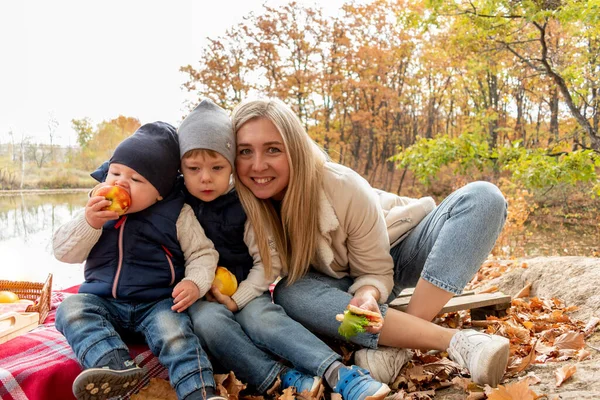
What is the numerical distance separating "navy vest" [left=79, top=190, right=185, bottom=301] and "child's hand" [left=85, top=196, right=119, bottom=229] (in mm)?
114

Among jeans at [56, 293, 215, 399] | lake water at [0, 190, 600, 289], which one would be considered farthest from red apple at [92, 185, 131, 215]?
lake water at [0, 190, 600, 289]

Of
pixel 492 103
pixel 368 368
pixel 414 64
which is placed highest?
pixel 414 64

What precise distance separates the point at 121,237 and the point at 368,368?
1.15 metres

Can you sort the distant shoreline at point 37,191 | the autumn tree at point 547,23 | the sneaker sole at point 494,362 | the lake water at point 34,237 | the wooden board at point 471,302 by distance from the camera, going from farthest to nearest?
1. the distant shoreline at point 37,191
2. the lake water at point 34,237
3. the autumn tree at point 547,23
4. the wooden board at point 471,302
5. the sneaker sole at point 494,362

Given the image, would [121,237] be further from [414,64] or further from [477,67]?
[414,64]

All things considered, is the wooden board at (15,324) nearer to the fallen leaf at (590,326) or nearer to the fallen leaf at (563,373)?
the fallen leaf at (563,373)

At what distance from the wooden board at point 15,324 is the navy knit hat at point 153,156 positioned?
31.6 inches

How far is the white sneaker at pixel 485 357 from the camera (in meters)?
1.66

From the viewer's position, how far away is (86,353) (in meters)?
1.69

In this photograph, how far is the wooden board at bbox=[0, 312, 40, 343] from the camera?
198cm

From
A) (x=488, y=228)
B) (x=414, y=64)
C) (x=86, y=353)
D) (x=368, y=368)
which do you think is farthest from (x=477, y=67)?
(x=86, y=353)

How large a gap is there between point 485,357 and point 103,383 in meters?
1.33

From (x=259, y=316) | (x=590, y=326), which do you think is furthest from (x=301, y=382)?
(x=590, y=326)

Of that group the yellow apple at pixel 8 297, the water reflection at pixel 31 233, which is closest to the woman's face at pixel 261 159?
the yellow apple at pixel 8 297
